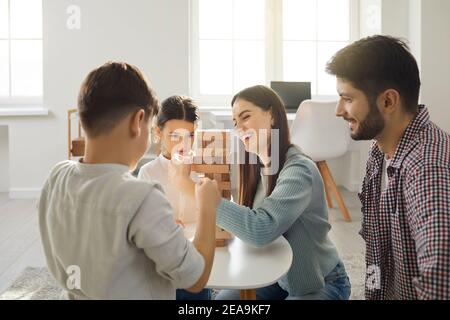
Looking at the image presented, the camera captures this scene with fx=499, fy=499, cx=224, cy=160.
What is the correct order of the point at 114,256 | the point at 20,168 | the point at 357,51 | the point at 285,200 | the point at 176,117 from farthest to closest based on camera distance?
the point at 20,168 → the point at 176,117 → the point at 285,200 → the point at 357,51 → the point at 114,256

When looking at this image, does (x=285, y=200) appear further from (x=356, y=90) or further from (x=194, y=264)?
(x=194, y=264)

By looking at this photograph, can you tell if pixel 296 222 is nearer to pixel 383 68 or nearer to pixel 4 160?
pixel 383 68

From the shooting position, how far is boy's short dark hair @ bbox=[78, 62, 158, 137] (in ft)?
2.97

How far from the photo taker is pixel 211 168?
1.34m

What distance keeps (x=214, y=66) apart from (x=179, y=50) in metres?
0.51

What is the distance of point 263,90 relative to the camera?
5.32 ft

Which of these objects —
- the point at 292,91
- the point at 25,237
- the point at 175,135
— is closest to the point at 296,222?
the point at 175,135

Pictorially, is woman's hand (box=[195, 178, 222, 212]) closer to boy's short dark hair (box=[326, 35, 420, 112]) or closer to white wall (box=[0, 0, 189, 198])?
boy's short dark hair (box=[326, 35, 420, 112])

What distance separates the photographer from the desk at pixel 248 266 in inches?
42.1

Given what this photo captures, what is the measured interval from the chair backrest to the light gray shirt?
301 cm

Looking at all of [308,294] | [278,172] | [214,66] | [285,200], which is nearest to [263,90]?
[278,172]

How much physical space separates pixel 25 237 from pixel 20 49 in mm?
2271

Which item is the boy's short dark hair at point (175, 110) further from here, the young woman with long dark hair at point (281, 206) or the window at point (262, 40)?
the window at point (262, 40)

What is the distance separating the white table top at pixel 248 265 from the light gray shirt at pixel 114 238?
16 centimetres
